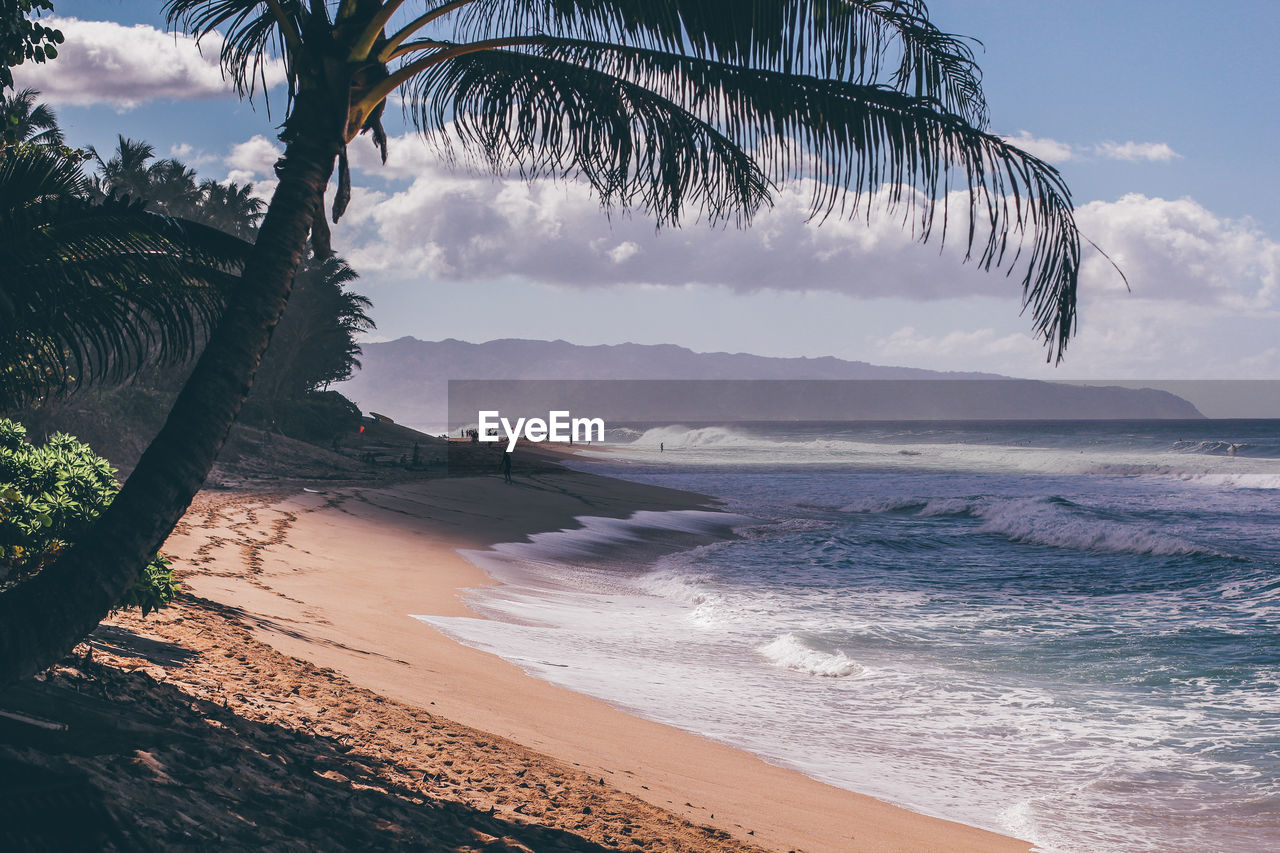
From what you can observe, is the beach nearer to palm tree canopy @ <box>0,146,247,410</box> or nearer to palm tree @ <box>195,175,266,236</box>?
palm tree canopy @ <box>0,146,247,410</box>

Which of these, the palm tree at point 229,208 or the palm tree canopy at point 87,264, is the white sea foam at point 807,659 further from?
the palm tree at point 229,208

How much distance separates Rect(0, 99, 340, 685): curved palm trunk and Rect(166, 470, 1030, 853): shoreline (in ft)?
9.83

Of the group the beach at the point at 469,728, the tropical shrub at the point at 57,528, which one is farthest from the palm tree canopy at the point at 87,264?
the beach at the point at 469,728

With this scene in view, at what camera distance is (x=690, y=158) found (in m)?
5.46

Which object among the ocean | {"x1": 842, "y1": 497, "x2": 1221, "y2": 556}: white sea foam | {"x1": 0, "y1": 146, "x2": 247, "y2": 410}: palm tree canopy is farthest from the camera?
{"x1": 842, "y1": 497, "x2": 1221, "y2": 556}: white sea foam

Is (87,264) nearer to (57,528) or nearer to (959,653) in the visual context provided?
(57,528)

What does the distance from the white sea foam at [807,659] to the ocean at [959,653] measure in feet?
0.12

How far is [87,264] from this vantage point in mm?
4367

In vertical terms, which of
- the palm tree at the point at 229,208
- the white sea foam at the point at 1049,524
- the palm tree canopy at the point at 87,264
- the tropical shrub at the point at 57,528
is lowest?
the white sea foam at the point at 1049,524

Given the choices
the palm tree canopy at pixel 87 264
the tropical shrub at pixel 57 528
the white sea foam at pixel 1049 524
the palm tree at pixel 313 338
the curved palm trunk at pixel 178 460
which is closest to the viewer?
the curved palm trunk at pixel 178 460

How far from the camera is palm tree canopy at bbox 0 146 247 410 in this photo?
4.14 meters

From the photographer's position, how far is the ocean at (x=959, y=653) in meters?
6.93

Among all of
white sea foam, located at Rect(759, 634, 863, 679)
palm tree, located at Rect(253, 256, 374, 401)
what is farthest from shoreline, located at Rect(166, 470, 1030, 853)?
palm tree, located at Rect(253, 256, 374, 401)

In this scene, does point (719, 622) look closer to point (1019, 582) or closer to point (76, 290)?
point (1019, 582)
